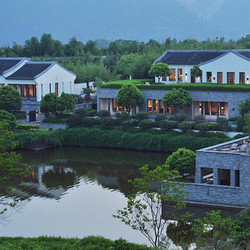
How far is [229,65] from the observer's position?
124ft

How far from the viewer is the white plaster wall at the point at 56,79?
133ft

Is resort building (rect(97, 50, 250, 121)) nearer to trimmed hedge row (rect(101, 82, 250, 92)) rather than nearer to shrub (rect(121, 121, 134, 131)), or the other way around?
trimmed hedge row (rect(101, 82, 250, 92))

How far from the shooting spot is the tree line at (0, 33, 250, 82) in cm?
4509

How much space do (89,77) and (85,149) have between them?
39.1ft

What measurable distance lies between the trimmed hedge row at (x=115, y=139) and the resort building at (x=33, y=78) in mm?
5608

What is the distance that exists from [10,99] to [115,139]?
7430 mm

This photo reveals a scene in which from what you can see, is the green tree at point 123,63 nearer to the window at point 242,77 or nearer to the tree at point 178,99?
the window at point 242,77

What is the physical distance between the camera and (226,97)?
35031 millimetres

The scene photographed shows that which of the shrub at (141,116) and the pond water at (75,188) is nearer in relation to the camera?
the pond water at (75,188)

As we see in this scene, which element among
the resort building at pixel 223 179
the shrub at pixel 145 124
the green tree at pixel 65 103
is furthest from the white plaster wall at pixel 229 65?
the resort building at pixel 223 179

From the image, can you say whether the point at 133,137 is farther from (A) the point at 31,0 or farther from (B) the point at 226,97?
(A) the point at 31,0

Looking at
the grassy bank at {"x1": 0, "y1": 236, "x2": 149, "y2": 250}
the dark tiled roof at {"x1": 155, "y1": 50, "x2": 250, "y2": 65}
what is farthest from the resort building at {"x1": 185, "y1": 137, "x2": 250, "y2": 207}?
the dark tiled roof at {"x1": 155, "y1": 50, "x2": 250, "y2": 65}

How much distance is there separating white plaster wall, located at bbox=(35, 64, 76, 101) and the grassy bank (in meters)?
24.8

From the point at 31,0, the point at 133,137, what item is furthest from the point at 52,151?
the point at 31,0
